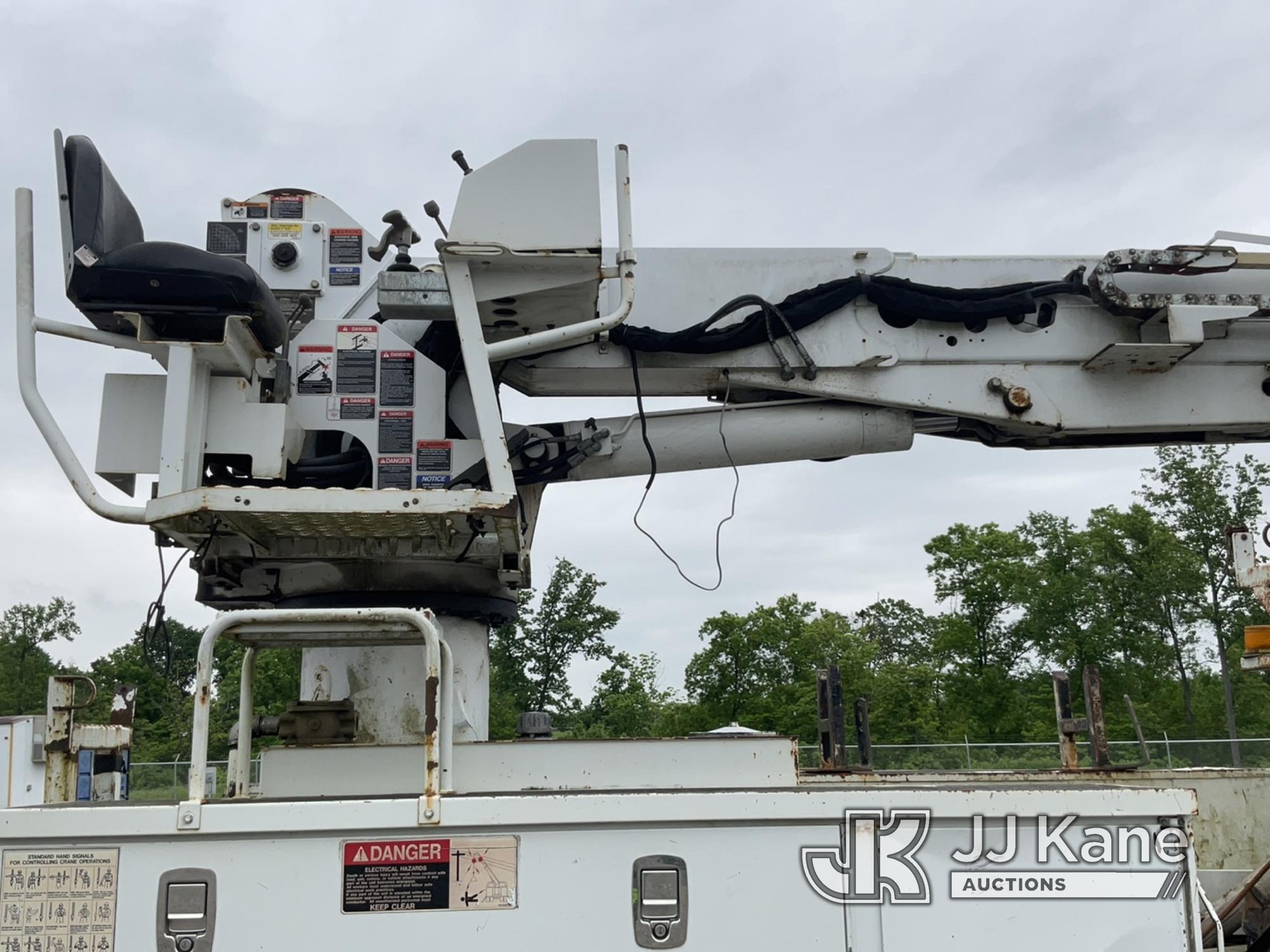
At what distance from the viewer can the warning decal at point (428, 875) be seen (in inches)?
116

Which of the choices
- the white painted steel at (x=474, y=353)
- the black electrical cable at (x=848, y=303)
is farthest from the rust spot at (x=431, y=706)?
the black electrical cable at (x=848, y=303)

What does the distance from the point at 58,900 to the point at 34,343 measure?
2007 millimetres

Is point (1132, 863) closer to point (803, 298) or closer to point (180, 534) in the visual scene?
Answer: point (803, 298)

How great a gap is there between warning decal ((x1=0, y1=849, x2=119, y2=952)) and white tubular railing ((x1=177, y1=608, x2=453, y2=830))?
24cm

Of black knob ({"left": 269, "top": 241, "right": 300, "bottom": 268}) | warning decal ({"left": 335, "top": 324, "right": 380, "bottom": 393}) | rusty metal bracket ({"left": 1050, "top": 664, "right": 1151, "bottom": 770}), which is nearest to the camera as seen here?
warning decal ({"left": 335, "top": 324, "right": 380, "bottom": 393})

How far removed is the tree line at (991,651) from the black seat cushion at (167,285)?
102 ft

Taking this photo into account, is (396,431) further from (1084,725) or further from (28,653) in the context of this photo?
(28,653)

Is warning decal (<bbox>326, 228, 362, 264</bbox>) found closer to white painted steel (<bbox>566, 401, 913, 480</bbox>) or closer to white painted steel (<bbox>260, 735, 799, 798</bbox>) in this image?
white painted steel (<bbox>566, 401, 913, 480</bbox>)

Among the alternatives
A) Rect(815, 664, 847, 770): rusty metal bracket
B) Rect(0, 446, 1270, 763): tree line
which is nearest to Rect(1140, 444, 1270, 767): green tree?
Rect(0, 446, 1270, 763): tree line

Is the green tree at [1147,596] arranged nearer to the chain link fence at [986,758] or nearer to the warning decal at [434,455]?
the chain link fence at [986,758]

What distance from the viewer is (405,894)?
2.95 meters

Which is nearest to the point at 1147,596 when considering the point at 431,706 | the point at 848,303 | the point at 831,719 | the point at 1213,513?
the point at 1213,513

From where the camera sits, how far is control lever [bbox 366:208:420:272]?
15.0ft

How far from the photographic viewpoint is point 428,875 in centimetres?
296
